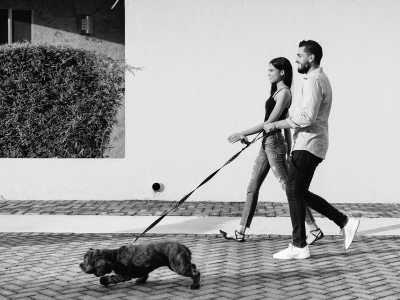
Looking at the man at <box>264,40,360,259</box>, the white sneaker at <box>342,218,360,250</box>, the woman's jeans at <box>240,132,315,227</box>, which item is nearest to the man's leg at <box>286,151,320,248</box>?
the man at <box>264,40,360,259</box>

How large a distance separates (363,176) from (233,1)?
10.1 ft

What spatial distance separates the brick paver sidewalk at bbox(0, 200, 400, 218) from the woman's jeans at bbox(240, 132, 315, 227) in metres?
1.83

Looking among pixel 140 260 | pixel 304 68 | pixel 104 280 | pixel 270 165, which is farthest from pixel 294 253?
pixel 104 280

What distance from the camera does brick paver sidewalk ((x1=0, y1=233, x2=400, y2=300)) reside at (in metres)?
5.63

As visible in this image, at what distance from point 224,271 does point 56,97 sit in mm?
5620

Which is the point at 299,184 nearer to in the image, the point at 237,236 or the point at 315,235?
the point at 315,235

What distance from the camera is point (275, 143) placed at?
760cm

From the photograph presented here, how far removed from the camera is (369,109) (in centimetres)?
1067

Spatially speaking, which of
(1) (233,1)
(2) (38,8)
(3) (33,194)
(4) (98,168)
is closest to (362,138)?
(1) (233,1)

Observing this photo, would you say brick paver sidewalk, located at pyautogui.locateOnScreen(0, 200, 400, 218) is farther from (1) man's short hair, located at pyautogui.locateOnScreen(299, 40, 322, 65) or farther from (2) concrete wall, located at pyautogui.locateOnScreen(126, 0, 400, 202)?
(1) man's short hair, located at pyautogui.locateOnScreen(299, 40, 322, 65)

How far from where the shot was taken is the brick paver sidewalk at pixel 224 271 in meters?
5.63

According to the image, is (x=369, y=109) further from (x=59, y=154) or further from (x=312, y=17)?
(x=59, y=154)

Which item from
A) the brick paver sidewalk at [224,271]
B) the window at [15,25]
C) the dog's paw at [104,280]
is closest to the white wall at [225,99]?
the brick paver sidewalk at [224,271]

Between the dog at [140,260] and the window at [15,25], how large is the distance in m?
9.01
